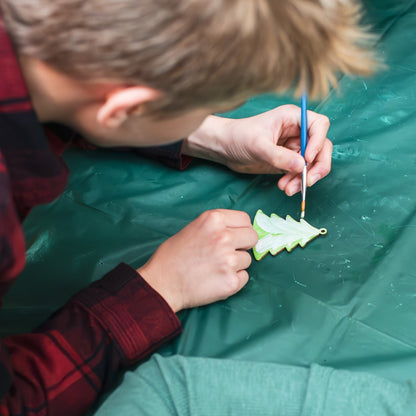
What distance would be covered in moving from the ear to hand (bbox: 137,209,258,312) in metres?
0.31

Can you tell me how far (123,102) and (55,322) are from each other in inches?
14.6

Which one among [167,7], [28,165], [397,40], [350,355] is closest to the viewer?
[167,7]

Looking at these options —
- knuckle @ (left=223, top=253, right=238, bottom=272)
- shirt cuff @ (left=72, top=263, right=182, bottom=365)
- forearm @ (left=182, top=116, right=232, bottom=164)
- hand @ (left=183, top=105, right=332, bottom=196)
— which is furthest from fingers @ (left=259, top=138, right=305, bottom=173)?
shirt cuff @ (left=72, top=263, right=182, bottom=365)

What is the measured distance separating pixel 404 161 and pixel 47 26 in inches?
29.8

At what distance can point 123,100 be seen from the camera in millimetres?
507

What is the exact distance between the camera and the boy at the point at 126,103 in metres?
0.47

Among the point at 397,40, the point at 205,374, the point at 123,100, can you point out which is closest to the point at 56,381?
the point at 205,374

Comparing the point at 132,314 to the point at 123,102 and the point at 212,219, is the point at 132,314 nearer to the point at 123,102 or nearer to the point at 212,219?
the point at 212,219

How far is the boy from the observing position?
47cm

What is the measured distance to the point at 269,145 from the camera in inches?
36.3

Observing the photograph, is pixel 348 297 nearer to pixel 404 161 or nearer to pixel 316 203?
pixel 316 203

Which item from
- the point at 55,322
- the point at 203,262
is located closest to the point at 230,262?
the point at 203,262

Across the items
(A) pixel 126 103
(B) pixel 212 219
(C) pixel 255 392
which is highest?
(A) pixel 126 103

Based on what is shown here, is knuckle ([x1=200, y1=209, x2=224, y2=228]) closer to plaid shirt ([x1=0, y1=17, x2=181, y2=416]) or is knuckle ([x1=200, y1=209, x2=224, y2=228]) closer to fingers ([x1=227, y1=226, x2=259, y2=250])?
fingers ([x1=227, y1=226, x2=259, y2=250])
